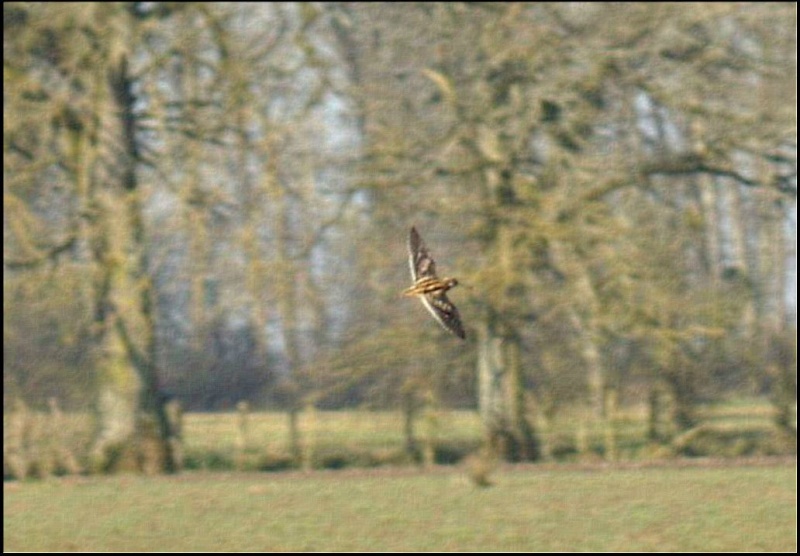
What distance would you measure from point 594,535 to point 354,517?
2113 millimetres

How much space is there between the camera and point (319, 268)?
17812 millimetres

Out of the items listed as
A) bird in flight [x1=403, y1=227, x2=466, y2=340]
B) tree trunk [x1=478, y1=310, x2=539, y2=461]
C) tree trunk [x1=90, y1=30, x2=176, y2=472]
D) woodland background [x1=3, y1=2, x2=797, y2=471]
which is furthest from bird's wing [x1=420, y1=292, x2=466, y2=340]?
tree trunk [x1=478, y1=310, x2=539, y2=461]

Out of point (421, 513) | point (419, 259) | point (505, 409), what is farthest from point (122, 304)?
point (419, 259)

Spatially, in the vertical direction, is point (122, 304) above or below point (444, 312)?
below

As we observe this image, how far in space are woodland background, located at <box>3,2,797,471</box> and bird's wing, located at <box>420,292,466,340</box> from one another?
46.3 feet

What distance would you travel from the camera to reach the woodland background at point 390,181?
57.7 feet

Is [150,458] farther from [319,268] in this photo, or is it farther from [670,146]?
[670,146]

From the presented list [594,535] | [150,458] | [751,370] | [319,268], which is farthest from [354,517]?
[751,370]

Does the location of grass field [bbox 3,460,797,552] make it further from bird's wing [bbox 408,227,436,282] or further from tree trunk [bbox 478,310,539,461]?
bird's wing [bbox 408,227,436,282]

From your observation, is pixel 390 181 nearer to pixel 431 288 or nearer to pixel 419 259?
pixel 419 259

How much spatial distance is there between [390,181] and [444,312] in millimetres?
14778

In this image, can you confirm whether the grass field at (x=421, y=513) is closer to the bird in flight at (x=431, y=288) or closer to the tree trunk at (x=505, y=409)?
the tree trunk at (x=505, y=409)

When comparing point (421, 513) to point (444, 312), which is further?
point (421, 513)

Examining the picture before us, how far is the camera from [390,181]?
686 inches
